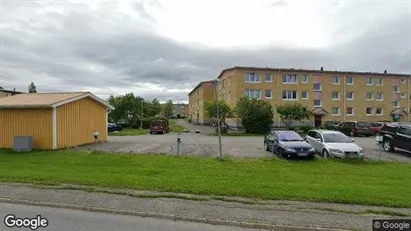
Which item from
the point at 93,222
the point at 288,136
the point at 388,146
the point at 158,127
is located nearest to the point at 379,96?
the point at 388,146

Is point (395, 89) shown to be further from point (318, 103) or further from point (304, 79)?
point (304, 79)

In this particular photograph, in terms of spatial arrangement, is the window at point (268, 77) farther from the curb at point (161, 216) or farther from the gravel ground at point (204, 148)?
the curb at point (161, 216)

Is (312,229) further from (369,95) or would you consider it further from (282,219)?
(369,95)

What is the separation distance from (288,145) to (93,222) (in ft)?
34.9

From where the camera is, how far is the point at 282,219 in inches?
231

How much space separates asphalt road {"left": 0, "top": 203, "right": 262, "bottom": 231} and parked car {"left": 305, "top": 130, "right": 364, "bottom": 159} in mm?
10116

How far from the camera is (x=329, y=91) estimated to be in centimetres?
4694

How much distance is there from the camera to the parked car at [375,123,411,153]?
53.8 feet

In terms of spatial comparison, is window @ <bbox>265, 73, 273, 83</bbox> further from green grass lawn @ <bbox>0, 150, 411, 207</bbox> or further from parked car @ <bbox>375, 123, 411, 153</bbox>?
green grass lawn @ <bbox>0, 150, 411, 207</bbox>

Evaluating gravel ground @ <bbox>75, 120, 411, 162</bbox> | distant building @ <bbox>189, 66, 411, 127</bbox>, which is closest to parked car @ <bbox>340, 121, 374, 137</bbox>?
gravel ground @ <bbox>75, 120, 411, 162</bbox>

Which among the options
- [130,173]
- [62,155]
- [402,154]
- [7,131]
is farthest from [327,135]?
[7,131]

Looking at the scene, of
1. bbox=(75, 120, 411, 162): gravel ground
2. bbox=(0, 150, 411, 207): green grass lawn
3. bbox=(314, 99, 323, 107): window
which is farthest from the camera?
bbox=(314, 99, 323, 107): window

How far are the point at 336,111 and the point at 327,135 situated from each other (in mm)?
35171

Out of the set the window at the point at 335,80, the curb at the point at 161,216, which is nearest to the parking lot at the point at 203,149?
the curb at the point at 161,216
